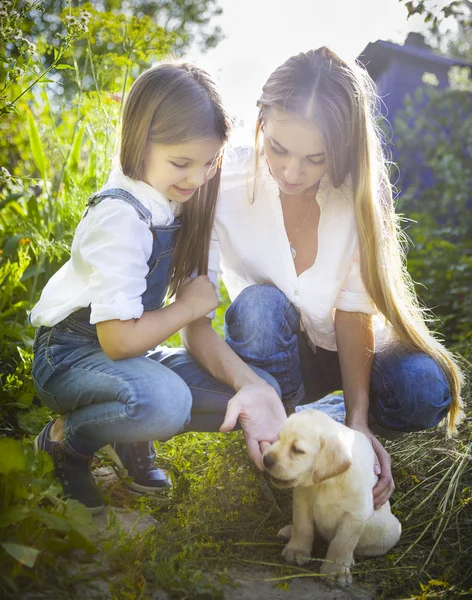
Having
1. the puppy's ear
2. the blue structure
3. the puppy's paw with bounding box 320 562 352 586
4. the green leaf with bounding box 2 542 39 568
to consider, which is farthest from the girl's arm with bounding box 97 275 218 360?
the blue structure

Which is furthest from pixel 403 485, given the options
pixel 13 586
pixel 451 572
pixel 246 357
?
pixel 13 586

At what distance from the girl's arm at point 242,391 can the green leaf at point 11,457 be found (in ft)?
2.19

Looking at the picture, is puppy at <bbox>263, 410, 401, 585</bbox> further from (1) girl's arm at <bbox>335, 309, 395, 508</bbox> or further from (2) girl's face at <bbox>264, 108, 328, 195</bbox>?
(2) girl's face at <bbox>264, 108, 328, 195</bbox>

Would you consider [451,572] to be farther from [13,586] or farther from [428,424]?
[13,586]

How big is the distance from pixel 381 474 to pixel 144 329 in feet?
3.03

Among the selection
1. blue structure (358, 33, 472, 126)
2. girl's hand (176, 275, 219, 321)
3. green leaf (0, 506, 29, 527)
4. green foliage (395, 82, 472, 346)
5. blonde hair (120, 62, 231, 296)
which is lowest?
green foliage (395, 82, 472, 346)

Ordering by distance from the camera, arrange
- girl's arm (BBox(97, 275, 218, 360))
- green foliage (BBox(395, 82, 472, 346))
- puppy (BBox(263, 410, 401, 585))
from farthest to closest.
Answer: green foliage (BBox(395, 82, 472, 346))
girl's arm (BBox(97, 275, 218, 360))
puppy (BBox(263, 410, 401, 585))

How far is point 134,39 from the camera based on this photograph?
347 centimetres

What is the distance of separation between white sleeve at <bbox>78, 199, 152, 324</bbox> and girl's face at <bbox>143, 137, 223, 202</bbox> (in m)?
0.18

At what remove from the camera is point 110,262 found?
2051mm

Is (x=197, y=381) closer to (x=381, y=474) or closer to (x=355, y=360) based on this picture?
(x=355, y=360)

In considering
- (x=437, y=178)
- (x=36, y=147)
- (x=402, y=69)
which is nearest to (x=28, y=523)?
(x=36, y=147)

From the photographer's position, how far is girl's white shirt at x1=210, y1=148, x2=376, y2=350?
263 cm

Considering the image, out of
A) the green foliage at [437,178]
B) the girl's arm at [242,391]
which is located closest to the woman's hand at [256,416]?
the girl's arm at [242,391]
